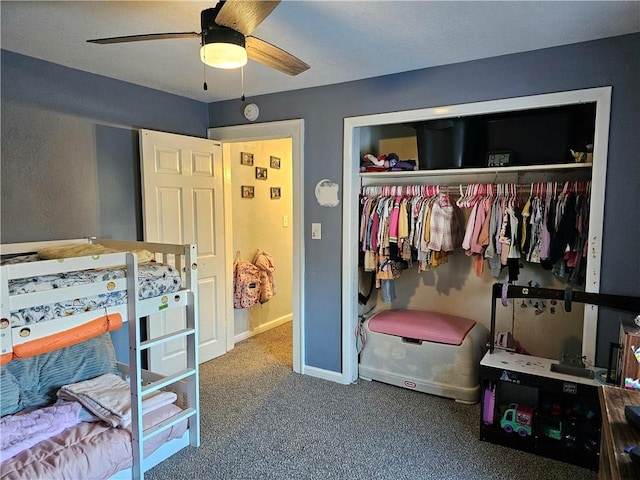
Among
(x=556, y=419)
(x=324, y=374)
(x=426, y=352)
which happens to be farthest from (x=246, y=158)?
(x=556, y=419)

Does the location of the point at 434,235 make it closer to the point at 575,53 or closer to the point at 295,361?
the point at 575,53

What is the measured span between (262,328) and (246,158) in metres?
1.83

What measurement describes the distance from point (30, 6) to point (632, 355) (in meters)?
3.18

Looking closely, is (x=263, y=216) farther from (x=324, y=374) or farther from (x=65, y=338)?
(x=65, y=338)

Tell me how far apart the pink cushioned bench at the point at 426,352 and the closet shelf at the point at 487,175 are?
109cm

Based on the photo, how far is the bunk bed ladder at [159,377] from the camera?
2080 mm

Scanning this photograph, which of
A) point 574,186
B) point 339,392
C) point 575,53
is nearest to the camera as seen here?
point 575,53

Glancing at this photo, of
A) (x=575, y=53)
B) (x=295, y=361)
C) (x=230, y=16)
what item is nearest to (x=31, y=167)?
(x=230, y=16)

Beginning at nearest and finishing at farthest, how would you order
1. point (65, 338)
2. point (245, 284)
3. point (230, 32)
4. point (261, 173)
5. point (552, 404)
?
point (230, 32), point (65, 338), point (552, 404), point (245, 284), point (261, 173)

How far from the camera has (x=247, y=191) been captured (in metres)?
4.29

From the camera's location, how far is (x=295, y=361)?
139 inches

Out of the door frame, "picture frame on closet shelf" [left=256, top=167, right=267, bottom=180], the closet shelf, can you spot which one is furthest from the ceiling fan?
"picture frame on closet shelf" [left=256, top=167, right=267, bottom=180]

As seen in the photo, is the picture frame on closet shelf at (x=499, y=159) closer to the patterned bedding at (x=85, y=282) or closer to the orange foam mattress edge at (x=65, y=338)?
the patterned bedding at (x=85, y=282)

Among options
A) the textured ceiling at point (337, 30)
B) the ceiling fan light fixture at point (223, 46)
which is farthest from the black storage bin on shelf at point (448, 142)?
the ceiling fan light fixture at point (223, 46)
